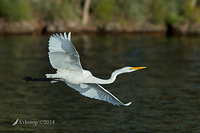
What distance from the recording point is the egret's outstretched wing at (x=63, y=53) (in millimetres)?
10000

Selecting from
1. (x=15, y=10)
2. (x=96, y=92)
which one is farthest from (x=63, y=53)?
(x=15, y=10)

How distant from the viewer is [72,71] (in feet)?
36.4

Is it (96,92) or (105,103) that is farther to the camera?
(105,103)

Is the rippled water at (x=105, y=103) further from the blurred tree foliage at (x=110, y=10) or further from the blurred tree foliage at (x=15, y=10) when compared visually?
the blurred tree foliage at (x=110, y=10)

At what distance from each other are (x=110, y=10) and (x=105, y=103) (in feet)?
108

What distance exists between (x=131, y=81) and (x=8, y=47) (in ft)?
43.8

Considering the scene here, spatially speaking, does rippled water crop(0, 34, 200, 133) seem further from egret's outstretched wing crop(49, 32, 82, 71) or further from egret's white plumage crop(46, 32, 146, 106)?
egret's outstretched wing crop(49, 32, 82, 71)

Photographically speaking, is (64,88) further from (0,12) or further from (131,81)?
(0,12)

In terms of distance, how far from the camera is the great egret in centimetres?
1012

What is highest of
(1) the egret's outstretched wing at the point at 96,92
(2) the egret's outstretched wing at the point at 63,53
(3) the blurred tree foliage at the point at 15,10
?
(3) the blurred tree foliage at the point at 15,10

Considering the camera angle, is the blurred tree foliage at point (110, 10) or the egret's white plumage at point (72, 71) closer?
the egret's white plumage at point (72, 71)

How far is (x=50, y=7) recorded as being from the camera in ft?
148

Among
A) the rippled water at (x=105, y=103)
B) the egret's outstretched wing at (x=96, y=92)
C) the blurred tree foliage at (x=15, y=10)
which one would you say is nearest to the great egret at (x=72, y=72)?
the egret's outstretched wing at (x=96, y=92)

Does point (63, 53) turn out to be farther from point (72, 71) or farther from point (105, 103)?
point (105, 103)
